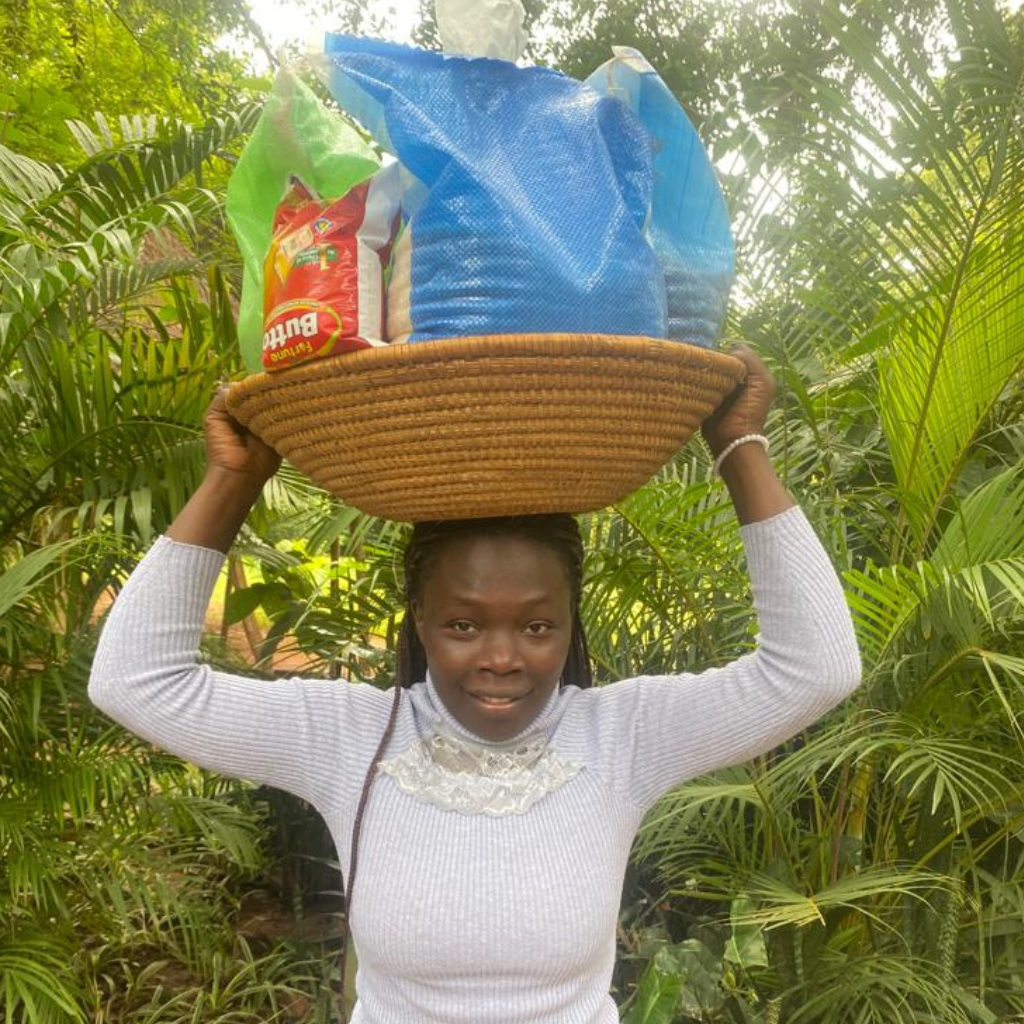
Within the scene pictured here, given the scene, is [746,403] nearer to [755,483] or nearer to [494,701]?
[755,483]

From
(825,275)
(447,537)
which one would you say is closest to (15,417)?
(447,537)

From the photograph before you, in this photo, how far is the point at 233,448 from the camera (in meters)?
Answer: 1.12

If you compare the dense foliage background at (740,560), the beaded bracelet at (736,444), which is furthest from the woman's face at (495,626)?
the dense foliage background at (740,560)

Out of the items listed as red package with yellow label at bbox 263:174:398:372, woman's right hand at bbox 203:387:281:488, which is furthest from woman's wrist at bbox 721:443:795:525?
woman's right hand at bbox 203:387:281:488

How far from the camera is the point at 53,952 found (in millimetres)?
2402

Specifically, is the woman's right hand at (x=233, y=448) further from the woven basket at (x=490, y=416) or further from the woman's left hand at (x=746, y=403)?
the woman's left hand at (x=746, y=403)

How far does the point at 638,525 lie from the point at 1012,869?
1.21 m

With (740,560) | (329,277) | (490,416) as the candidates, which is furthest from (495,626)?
(740,560)

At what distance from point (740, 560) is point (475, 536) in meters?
1.35

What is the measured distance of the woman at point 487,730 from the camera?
1.05 m

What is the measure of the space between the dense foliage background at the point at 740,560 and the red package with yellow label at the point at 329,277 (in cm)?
106

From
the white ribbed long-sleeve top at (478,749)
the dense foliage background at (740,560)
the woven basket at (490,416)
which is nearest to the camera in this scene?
the woven basket at (490,416)

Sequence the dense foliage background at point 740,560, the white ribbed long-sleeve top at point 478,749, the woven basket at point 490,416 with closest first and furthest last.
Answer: the woven basket at point 490,416 → the white ribbed long-sleeve top at point 478,749 → the dense foliage background at point 740,560

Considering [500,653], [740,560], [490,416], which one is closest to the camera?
[490,416]
